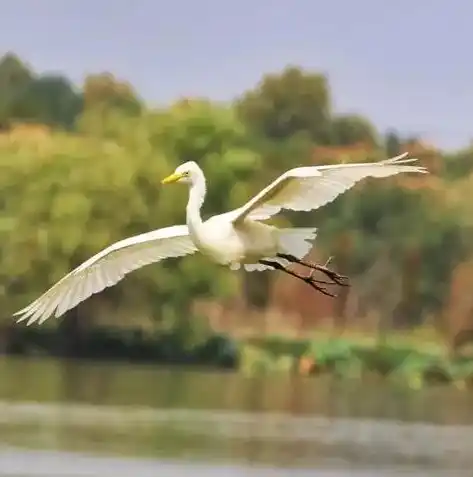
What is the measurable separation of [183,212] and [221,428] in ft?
16.8

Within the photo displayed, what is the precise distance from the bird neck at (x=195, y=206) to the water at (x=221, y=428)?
24.3 feet

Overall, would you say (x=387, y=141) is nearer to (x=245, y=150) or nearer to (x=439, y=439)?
(x=245, y=150)

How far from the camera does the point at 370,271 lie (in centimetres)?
1972

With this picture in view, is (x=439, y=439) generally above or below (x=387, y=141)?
below

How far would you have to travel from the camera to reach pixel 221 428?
512 inches

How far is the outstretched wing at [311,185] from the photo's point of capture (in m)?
3.19

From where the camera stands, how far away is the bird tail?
337 centimetres

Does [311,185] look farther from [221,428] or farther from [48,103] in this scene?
[48,103]

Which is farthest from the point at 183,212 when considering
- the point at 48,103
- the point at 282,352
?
the point at 48,103

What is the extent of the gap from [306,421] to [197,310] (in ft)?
20.6

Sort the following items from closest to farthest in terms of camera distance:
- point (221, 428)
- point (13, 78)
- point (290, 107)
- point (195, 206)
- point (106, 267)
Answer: point (195, 206)
point (106, 267)
point (221, 428)
point (290, 107)
point (13, 78)

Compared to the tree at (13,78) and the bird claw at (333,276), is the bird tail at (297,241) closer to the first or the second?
the bird claw at (333,276)

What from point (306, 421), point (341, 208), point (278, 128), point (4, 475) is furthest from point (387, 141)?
point (4, 475)

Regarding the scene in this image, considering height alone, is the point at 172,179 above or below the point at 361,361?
above
